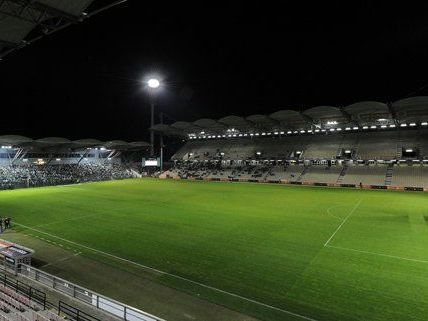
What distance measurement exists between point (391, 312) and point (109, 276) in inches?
401

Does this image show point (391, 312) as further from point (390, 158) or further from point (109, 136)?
point (109, 136)

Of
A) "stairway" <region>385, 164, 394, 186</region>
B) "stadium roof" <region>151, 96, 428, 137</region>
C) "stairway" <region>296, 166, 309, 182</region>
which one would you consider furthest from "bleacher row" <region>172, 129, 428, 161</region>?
"stadium roof" <region>151, 96, 428, 137</region>

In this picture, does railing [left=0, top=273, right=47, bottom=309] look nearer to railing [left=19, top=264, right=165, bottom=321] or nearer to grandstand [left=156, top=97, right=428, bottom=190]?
railing [left=19, top=264, right=165, bottom=321]

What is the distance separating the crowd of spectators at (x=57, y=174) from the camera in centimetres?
4944

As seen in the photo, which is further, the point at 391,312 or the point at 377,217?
the point at 377,217

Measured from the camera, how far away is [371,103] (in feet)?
145

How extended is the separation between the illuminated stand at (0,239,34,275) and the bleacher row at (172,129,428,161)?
181ft

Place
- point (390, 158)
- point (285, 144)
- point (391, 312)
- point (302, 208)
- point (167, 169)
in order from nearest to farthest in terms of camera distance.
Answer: point (391, 312), point (302, 208), point (390, 158), point (285, 144), point (167, 169)

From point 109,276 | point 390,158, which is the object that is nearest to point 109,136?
point 390,158

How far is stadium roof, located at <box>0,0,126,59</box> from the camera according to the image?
874 cm

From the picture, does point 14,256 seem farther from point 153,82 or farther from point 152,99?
point 152,99

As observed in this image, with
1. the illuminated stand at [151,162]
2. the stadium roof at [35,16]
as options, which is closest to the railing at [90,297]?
the stadium roof at [35,16]

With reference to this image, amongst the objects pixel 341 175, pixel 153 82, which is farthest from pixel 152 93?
pixel 341 175

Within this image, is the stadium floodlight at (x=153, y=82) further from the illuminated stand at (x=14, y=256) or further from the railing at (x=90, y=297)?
the railing at (x=90, y=297)
